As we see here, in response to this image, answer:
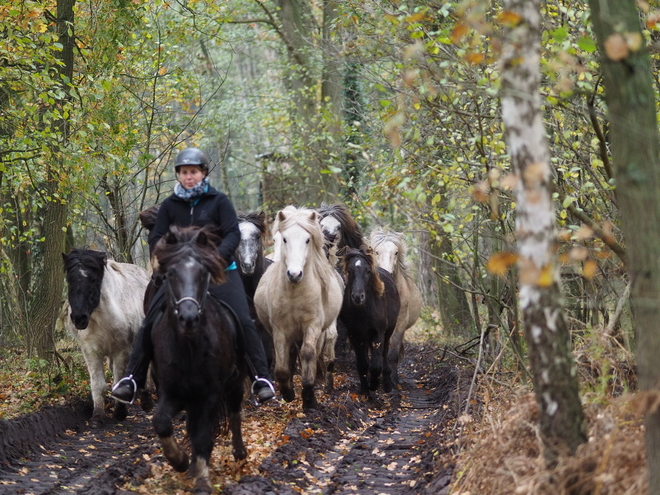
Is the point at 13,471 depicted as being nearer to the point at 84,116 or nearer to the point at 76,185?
the point at 76,185

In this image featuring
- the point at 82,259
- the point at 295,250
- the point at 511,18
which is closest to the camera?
the point at 511,18

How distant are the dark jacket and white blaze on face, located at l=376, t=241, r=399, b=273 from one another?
23.7 ft

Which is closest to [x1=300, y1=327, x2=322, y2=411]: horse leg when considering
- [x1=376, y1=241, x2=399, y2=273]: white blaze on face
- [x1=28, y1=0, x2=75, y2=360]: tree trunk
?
[x1=28, y1=0, x2=75, y2=360]: tree trunk

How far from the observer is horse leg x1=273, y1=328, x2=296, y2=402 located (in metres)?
10.8

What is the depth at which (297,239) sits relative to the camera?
10312mm

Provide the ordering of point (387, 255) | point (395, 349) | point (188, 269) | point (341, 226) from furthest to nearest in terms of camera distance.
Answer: point (387, 255) < point (395, 349) < point (341, 226) < point (188, 269)

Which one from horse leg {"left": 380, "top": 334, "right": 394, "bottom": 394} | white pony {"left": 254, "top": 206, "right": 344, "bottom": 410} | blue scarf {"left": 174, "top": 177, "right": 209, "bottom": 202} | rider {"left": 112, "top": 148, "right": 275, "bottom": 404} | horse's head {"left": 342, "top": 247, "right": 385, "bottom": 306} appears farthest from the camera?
horse leg {"left": 380, "top": 334, "right": 394, "bottom": 394}

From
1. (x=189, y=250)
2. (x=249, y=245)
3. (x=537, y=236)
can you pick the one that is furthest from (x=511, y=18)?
(x=249, y=245)

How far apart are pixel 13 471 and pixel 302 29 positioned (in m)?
20.8

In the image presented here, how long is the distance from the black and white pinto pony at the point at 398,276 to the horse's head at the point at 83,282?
18.3 ft

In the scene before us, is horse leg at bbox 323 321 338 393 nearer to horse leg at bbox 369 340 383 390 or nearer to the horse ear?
horse leg at bbox 369 340 383 390

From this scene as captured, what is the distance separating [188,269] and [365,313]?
6435 mm

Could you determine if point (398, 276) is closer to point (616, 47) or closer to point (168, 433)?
point (168, 433)

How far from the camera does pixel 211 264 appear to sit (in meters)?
7.06
